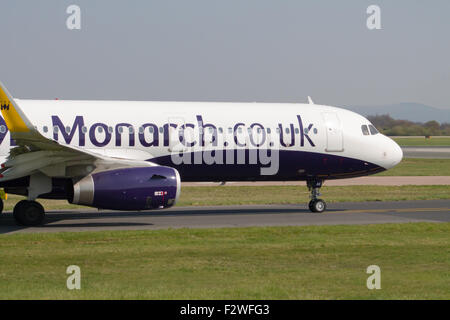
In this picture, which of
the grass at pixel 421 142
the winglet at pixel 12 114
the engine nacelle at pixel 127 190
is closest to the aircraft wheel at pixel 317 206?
the engine nacelle at pixel 127 190

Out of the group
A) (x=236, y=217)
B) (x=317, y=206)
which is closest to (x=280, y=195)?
(x=317, y=206)

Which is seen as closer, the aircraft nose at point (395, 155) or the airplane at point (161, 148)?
the airplane at point (161, 148)

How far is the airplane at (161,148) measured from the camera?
19.9m

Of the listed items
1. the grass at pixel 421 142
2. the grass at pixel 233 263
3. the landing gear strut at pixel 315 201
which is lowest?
the grass at pixel 233 263

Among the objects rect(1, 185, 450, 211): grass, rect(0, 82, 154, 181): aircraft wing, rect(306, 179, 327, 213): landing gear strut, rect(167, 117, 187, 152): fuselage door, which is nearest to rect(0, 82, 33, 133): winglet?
rect(0, 82, 154, 181): aircraft wing

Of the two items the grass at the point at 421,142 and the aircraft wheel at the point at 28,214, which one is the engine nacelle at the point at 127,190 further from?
the grass at the point at 421,142

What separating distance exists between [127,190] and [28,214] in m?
3.36

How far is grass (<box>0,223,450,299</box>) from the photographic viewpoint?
11.7 meters

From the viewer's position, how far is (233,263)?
1469 cm

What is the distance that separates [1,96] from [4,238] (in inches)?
145

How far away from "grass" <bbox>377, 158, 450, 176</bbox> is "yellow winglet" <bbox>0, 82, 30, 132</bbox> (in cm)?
3600

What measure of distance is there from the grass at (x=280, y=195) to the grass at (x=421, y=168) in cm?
1284

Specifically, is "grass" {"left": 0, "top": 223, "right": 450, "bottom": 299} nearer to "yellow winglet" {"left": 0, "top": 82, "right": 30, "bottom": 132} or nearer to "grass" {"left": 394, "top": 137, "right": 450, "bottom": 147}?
"yellow winglet" {"left": 0, "top": 82, "right": 30, "bottom": 132}

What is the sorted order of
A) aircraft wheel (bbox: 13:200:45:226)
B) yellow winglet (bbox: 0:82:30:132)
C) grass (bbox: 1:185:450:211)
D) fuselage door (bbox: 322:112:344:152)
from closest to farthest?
1. yellow winglet (bbox: 0:82:30:132)
2. aircraft wheel (bbox: 13:200:45:226)
3. fuselage door (bbox: 322:112:344:152)
4. grass (bbox: 1:185:450:211)
